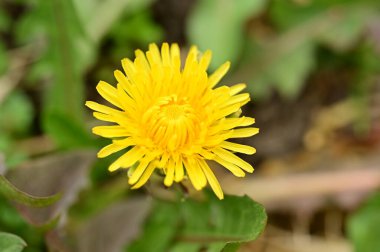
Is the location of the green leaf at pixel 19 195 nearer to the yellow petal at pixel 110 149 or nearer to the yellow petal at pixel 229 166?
the yellow petal at pixel 110 149

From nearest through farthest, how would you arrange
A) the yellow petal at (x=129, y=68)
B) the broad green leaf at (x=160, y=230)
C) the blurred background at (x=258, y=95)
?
the yellow petal at (x=129, y=68), the broad green leaf at (x=160, y=230), the blurred background at (x=258, y=95)

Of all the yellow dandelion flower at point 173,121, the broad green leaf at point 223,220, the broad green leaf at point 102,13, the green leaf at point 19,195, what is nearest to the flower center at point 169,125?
the yellow dandelion flower at point 173,121

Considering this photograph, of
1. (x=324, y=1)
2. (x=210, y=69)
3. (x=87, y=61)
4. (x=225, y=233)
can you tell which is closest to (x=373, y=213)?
(x=225, y=233)

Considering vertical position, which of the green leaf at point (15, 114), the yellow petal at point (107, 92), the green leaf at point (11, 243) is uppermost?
the green leaf at point (15, 114)

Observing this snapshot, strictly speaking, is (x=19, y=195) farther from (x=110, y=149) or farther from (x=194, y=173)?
(x=194, y=173)

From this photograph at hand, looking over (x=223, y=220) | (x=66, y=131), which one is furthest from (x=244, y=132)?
(x=66, y=131)

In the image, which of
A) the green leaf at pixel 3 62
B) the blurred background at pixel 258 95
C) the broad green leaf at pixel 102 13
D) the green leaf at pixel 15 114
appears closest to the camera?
the blurred background at pixel 258 95
